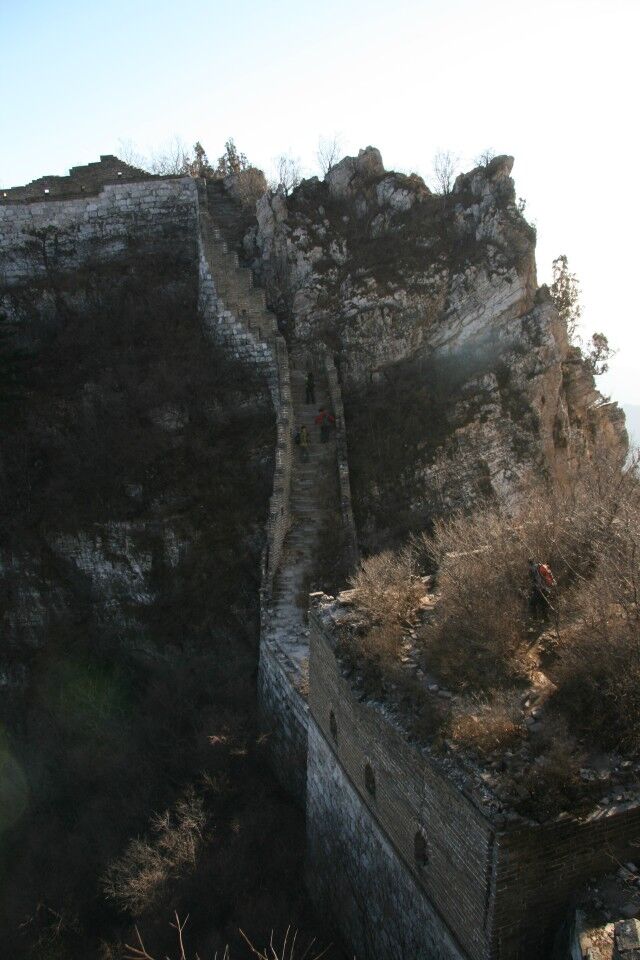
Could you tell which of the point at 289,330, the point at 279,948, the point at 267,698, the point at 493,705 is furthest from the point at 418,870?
the point at 289,330

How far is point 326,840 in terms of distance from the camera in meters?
10.3

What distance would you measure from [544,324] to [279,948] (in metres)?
16.0

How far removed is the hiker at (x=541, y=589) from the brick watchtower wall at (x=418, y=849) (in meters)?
2.50

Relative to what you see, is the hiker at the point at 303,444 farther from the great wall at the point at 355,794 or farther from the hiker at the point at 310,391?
the hiker at the point at 310,391

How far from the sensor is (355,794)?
9.02 metres

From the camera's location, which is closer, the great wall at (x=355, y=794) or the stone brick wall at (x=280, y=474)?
the great wall at (x=355, y=794)

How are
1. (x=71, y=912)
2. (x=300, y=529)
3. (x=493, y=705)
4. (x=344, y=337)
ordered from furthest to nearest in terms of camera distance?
(x=344, y=337), (x=300, y=529), (x=71, y=912), (x=493, y=705)

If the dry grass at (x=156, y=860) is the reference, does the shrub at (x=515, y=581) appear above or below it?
above

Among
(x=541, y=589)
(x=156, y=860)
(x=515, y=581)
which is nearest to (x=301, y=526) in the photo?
(x=156, y=860)

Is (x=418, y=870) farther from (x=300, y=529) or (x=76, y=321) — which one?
(x=76, y=321)

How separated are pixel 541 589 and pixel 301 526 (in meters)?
9.02

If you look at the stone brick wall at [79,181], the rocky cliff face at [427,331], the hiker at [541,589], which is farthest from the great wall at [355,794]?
the stone brick wall at [79,181]

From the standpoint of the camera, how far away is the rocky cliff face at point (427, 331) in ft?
60.9

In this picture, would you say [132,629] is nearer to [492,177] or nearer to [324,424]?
[324,424]
